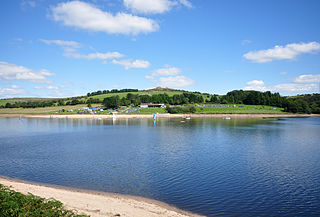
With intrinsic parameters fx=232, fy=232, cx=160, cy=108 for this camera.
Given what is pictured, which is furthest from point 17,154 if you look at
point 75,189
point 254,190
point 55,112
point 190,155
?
point 55,112

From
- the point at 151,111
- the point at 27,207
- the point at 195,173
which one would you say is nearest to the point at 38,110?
the point at 151,111

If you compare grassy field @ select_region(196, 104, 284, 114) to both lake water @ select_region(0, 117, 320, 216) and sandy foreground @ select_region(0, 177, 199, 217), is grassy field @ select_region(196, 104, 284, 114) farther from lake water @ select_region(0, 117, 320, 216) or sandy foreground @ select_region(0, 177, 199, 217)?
sandy foreground @ select_region(0, 177, 199, 217)

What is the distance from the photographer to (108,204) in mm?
16859

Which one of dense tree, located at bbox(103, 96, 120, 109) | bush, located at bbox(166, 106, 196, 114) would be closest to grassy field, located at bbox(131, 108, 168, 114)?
bush, located at bbox(166, 106, 196, 114)

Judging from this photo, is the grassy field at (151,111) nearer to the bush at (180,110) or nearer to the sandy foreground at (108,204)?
the bush at (180,110)

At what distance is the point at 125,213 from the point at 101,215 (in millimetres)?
1563

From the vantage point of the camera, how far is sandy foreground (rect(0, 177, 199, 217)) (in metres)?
15.3

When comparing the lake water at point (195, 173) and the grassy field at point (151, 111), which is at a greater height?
the grassy field at point (151, 111)

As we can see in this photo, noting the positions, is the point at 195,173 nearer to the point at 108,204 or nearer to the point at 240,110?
the point at 108,204

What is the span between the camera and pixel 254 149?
4119 centimetres

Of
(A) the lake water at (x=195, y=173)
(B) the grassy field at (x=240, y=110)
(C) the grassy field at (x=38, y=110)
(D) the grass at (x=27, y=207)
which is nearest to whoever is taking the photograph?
Result: (D) the grass at (x=27, y=207)

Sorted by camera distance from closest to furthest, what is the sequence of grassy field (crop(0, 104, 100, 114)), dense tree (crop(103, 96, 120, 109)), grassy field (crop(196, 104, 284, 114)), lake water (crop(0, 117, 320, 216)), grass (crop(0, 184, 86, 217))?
1. grass (crop(0, 184, 86, 217))
2. lake water (crop(0, 117, 320, 216))
3. grassy field (crop(196, 104, 284, 114))
4. grassy field (crop(0, 104, 100, 114))
5. dense tree (crop(103, 96, 120, 109))

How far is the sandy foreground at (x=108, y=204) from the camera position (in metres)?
15.3

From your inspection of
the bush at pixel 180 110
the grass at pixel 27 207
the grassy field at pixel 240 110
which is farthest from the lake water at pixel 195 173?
the grassy field at pixel 240 110
